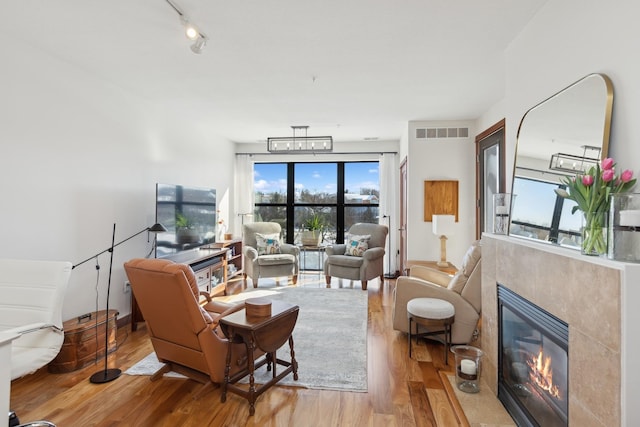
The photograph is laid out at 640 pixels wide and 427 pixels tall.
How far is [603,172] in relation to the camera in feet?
4.63

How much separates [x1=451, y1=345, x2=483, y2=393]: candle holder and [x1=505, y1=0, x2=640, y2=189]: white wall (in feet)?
5.15

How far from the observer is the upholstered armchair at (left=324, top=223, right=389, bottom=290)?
5281mm

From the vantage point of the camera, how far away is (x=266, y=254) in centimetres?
571

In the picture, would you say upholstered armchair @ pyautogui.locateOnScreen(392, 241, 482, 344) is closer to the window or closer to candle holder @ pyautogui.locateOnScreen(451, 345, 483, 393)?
candle holder @ pyautogui.locateOnScreen(451, 345, 483, 393)

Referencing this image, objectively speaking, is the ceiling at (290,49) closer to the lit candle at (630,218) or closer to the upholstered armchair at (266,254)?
the lit candle at (630,218)

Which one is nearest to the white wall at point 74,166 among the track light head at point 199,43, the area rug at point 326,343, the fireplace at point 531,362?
the area rug at point 326,343

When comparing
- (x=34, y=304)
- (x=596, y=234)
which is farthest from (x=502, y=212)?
(x=34, y=304)

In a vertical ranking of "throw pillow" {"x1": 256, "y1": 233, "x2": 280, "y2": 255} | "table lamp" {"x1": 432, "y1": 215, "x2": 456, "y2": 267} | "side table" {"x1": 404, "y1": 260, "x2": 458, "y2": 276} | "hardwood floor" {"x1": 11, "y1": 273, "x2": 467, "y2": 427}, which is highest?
"table lamp" {"x1": 432, "y1": 215, "x2": 456, "y2": 267}

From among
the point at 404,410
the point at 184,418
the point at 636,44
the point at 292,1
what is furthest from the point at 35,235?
the point at 636,44

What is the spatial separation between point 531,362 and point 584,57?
5.48ft

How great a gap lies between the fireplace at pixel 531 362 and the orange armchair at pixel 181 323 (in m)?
1.79

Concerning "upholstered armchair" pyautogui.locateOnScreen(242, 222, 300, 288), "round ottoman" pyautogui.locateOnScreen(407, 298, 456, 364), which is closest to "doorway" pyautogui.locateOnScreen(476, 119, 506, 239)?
"round ottoman" pyautogui.locateOnScreen(407, 298, 456, 364)

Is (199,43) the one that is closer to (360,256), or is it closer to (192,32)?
(192,32)

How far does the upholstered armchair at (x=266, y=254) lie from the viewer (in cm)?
540
